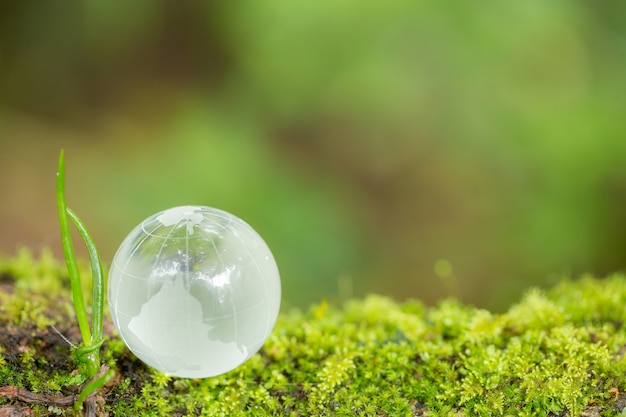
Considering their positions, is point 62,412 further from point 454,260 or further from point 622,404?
point 454,260

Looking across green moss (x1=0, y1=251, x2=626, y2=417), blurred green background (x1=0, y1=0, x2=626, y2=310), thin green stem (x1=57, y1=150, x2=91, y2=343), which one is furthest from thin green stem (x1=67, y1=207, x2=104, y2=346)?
blurred green background (x1=0, y1=0, x2=626, y2=310)

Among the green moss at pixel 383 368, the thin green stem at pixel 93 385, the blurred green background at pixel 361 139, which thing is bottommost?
the thin green stem at pixel 93 385

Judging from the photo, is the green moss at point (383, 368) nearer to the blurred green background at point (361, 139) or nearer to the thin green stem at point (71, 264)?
the thin green stem at point (71, 264)

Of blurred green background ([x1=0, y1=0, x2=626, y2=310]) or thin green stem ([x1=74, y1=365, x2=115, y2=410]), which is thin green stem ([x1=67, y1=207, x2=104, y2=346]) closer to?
thin green stem ([x1=74, y1=365, x2=115, y2=410])

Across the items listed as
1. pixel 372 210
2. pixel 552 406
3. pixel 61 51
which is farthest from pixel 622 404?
pixel 61 51

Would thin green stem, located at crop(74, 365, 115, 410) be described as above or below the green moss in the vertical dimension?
below

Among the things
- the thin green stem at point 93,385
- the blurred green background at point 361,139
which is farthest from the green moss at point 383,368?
the blurred green background at point 361,139
